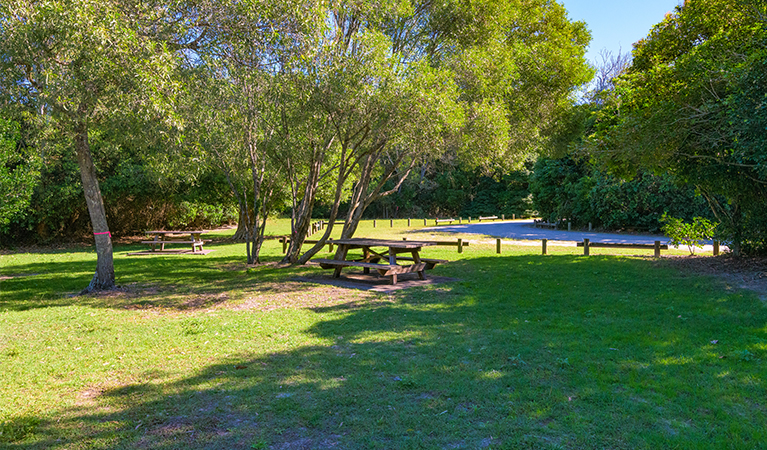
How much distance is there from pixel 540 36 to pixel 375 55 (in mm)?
6652

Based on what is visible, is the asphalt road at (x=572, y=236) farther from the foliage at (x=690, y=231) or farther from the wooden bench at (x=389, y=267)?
the wooden bench at (x=389, y=267)

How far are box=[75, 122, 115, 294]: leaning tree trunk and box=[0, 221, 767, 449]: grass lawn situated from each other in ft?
2.60

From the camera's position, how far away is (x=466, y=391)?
4.41 meters

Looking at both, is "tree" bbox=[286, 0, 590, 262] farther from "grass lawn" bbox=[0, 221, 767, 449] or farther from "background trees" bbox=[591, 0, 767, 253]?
"grass lawn" bbox=[0, 221, 767, 449]

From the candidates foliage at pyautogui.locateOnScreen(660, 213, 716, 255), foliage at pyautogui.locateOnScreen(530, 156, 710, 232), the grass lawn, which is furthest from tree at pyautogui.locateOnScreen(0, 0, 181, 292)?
foliage at pyautogui.locateOnScreen(530, 156, 710, 232)

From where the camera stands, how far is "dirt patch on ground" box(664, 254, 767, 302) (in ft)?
31.4

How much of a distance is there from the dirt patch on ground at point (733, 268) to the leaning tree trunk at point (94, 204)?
1208 cm

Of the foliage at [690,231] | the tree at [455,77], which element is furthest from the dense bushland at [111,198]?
the foliage at [690,231]

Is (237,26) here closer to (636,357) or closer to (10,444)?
(10,444)

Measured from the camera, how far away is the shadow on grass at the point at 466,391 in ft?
11.8

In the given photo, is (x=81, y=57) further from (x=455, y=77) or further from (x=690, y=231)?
(x=690, y=231)

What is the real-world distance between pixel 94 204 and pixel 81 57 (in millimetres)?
3231

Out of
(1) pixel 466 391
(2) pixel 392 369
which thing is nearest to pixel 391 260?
(2) pixel 392 369

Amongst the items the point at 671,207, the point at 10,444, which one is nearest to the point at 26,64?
the point at 10,444
